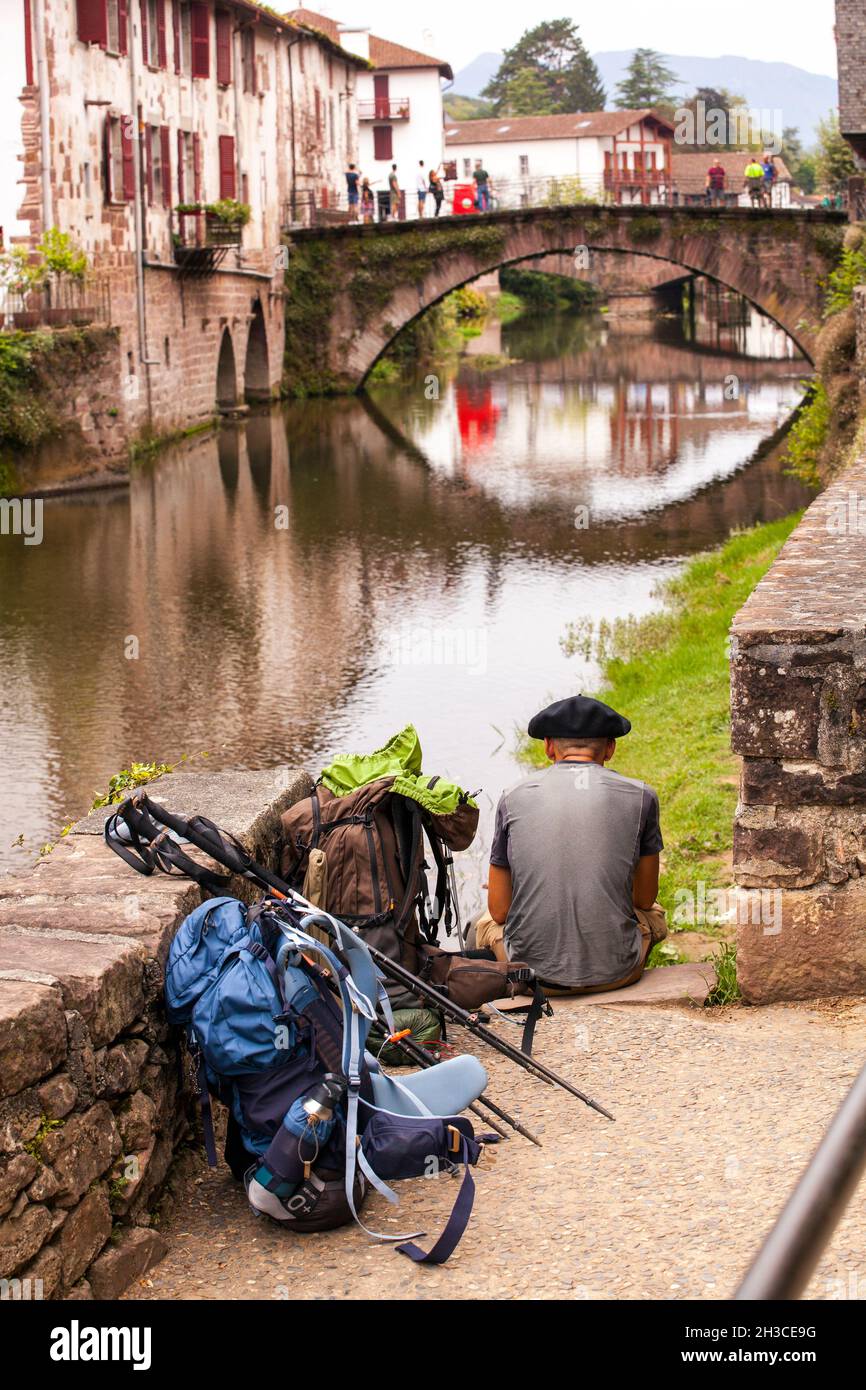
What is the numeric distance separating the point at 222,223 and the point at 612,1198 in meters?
31.4

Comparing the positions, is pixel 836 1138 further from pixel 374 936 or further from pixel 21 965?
pixel 374 936

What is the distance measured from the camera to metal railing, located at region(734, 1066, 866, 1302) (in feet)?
5.52

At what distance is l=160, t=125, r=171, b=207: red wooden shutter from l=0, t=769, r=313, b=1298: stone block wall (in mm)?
29712

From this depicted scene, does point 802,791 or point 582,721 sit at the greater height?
point 582,721

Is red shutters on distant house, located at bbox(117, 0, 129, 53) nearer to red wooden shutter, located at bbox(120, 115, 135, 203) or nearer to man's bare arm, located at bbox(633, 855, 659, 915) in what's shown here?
red wooden shutter, located at bbox(120, 115, 135, 203)

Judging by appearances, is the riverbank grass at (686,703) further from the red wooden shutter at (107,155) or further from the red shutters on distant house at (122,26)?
the red shutters on distant house at (122,26)

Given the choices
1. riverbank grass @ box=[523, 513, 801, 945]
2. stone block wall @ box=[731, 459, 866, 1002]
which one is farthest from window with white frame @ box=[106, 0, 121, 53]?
stone block wall @ box=[731, 459, 866, 1002]

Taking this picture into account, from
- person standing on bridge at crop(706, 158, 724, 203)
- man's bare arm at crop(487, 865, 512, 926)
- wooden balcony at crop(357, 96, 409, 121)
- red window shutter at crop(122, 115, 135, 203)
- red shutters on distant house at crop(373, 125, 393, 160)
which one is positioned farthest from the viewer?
red shutters on distant house at crop(373, 125, 393, 160)

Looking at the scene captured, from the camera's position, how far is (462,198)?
47.9 metres

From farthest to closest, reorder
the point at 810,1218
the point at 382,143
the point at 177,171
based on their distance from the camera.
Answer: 1. the point at 382,143
2. the point at 177,171
3. the point at 810,1218

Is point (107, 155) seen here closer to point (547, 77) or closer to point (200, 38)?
point (200, 38)

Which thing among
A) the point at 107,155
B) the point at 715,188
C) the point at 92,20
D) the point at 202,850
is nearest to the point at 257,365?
the point at 107,155

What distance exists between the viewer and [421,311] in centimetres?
4162

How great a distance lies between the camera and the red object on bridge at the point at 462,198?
45325 millimetres
